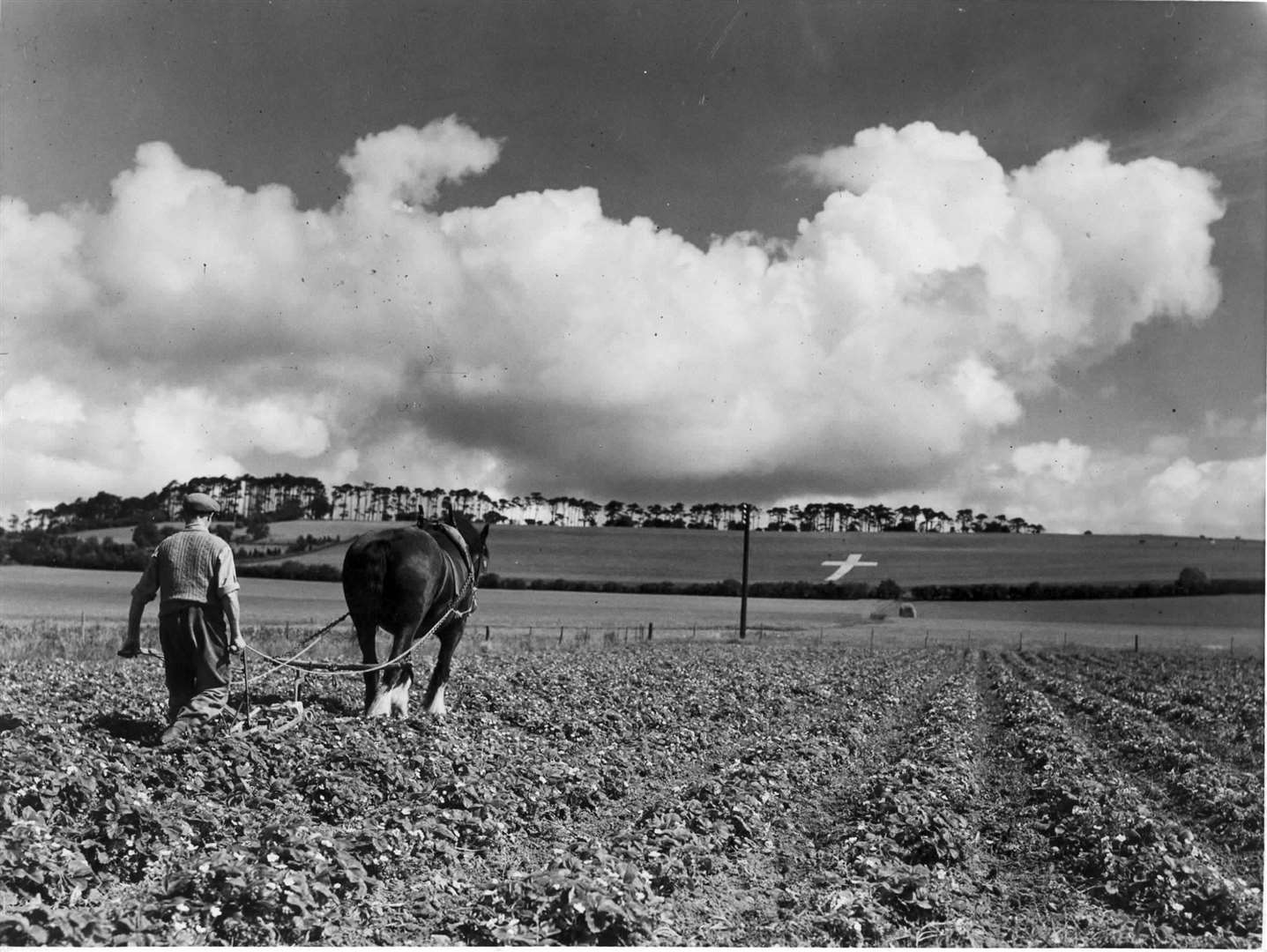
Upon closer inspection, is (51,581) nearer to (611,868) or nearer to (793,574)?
(611,868)

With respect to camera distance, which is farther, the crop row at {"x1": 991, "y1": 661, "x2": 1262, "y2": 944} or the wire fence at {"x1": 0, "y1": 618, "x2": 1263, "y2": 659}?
the wire fence at {"x1": 0, "y1": 618, "x2": 1263, "y2": 659}

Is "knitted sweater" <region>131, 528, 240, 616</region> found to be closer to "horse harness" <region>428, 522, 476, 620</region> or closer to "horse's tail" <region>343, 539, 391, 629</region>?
"horse's tail" <region>343, 539, 391, 629</region>

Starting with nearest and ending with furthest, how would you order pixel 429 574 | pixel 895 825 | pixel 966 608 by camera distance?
pixel 895 825 < pixel 429 574 < pixel 966 608

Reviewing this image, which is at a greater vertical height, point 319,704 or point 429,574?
point 429,574

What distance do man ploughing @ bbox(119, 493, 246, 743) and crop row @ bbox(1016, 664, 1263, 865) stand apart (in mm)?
8121

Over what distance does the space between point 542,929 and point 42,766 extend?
11.9 feet

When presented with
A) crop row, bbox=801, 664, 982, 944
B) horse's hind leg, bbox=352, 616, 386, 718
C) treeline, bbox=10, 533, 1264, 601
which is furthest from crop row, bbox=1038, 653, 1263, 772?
horse's hind leg, bbox=352, 616, 386, 718

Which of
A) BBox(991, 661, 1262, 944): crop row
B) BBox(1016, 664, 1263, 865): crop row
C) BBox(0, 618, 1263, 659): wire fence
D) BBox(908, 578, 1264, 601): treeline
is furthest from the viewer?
BBox(908, 578, 1264, 601): treeline

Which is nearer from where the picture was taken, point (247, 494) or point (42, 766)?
point (42, 766)

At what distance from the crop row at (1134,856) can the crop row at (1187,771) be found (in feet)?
1.49

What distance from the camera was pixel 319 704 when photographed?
388 inches

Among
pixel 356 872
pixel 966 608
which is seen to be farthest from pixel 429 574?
pixel 966 608

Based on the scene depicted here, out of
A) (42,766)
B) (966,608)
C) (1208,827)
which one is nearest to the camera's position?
(42,766)

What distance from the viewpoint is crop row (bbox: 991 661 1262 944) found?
207 inches
